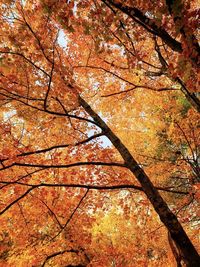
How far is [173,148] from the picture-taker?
47.7 ft

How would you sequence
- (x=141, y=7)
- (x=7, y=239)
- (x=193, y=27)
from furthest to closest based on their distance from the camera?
(x=7, y=239), (x=141, y=7), (x=193, y=27)

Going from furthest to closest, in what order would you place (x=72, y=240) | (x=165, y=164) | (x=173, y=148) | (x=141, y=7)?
1. (x=173, y=148)
2. (x=165, y=164)
3. (x=72, y=240)
4. (x=141, y=7)

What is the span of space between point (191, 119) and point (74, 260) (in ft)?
20.4

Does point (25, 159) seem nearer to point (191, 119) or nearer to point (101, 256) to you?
point (101, 256)

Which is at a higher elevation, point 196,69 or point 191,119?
point 191,119

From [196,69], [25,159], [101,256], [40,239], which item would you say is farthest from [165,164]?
[196,69]

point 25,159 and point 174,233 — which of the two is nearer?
point 174,233

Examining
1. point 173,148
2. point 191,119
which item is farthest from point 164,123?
point 191,119

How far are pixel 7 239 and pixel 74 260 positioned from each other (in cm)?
529

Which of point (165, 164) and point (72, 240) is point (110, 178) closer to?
point (72, 240)

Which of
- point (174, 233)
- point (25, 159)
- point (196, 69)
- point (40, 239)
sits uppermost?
point (25, 159)

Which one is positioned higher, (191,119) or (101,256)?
(191,119)

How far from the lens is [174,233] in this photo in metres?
4.22

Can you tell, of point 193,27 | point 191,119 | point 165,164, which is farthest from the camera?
point 165,164
